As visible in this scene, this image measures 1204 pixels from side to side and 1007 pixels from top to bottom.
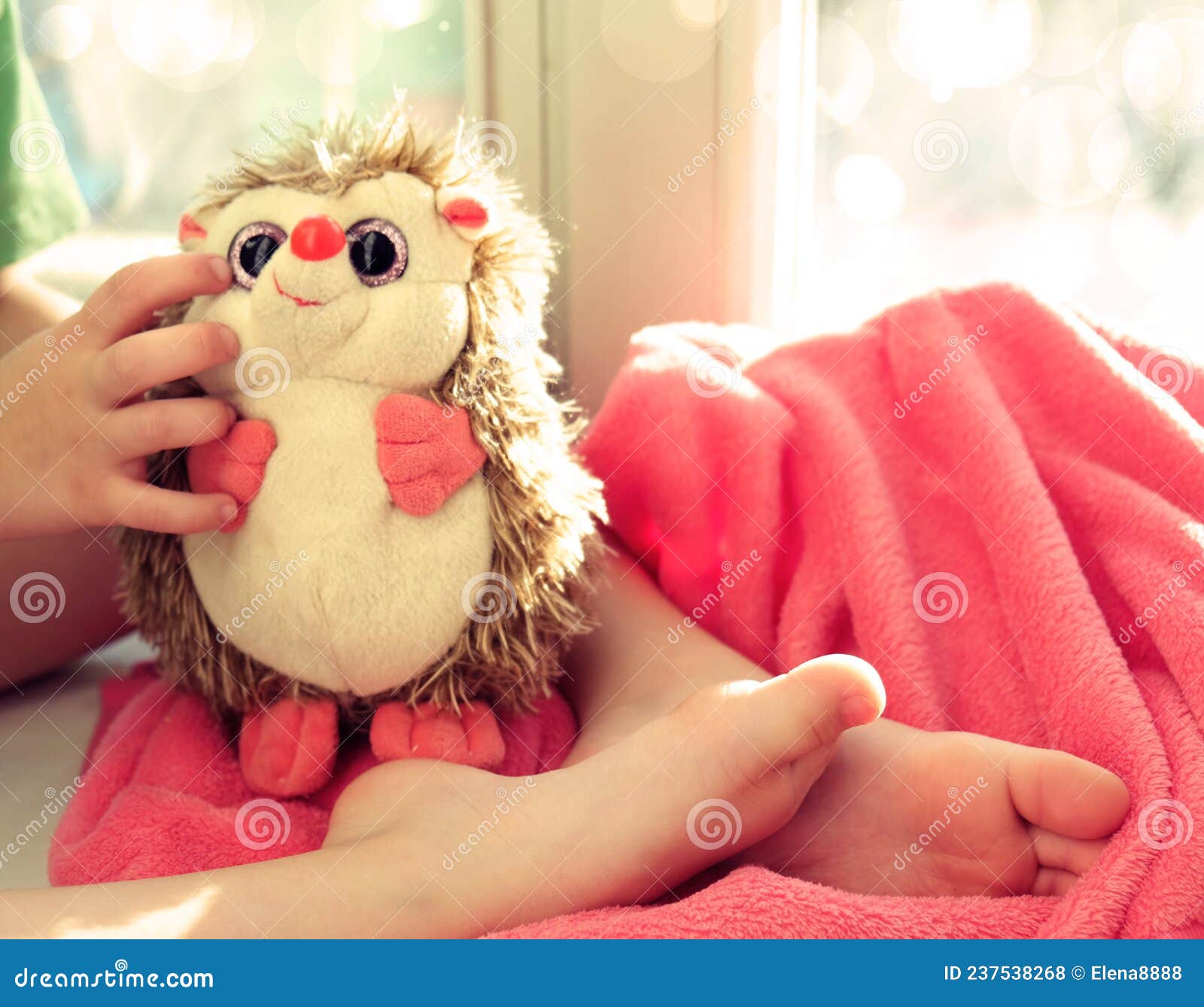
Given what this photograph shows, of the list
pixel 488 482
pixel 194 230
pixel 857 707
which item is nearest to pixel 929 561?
A: pixel 857 707

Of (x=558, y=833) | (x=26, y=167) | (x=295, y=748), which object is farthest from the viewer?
(x=26, y=167)

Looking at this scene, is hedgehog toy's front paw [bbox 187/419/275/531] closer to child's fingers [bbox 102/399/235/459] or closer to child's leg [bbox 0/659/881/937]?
child's fingers [bbox 102/399/235/459]

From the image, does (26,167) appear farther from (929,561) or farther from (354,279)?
(929,561)

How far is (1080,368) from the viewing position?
73cm

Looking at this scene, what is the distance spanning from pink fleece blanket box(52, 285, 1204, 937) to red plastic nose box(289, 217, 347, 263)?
1.03ft

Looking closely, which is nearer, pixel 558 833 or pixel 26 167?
pixel 558 833

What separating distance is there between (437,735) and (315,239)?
0.30 meters

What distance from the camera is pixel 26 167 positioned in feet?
2.99

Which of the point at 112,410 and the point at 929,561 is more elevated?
the point at 112,410

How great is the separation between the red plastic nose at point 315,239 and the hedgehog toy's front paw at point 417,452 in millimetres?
90

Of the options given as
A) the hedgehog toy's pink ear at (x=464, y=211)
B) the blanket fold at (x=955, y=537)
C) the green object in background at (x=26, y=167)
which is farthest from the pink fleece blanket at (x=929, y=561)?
the green object in background at (x=26, y=167)

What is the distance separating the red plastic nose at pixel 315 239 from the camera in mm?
584

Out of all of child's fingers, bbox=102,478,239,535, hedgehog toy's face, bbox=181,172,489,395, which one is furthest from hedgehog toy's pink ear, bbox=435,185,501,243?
child's fingers, bbox=102,478,239,535

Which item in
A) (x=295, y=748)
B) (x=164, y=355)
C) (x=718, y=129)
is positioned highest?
(x=718, y=129)
